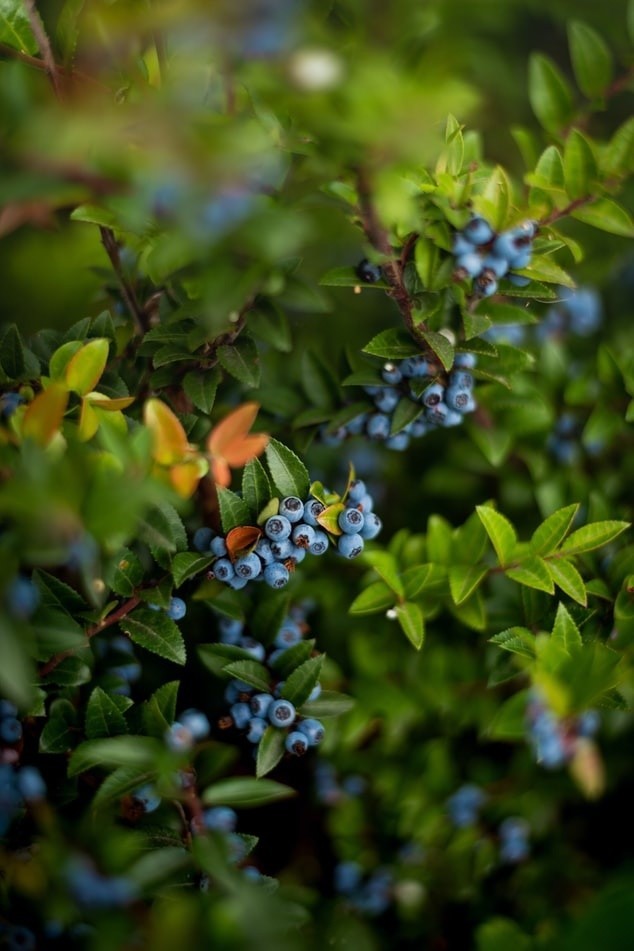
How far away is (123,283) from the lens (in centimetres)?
101

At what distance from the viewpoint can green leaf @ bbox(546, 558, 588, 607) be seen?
3.18ft

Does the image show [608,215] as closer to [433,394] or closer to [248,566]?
[433,394]

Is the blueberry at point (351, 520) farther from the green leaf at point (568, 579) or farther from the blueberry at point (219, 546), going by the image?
the green leaf at point (568, 579)

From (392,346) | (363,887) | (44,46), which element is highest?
(44,46)

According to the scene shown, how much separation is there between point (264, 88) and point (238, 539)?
1.46ft

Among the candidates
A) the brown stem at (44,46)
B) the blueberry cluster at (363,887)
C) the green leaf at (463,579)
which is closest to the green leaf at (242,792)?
the green leaf at (463,579)

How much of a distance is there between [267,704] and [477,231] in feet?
1.93

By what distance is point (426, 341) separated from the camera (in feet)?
3.11

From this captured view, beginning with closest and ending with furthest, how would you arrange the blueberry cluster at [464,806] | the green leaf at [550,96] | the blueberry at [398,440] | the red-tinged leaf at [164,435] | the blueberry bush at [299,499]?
the blueberry bush at [299,499]
the red-tinged leaf at [164,435]
the blueberry at [398,440]
the green leaf at [550,96]
the blueberry cluster at [464,806]

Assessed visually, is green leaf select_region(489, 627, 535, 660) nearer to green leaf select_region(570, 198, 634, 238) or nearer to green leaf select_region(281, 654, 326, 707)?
green leaf select_region(281, 654, 326, 707)

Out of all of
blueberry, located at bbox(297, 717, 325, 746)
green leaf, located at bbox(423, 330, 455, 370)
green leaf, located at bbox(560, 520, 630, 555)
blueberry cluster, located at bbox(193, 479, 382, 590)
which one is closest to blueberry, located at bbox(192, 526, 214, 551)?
blueberry cluster, located at bbox(193, 479, 382, 590)

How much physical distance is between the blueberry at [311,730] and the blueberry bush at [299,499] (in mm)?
14

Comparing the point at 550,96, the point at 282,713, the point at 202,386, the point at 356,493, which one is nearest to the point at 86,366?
the point at 202,386

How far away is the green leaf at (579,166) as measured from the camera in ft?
3.19
